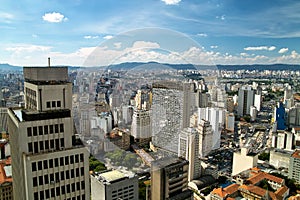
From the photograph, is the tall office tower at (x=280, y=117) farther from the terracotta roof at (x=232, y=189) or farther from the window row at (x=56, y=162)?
the window row at (x=56, y=162)

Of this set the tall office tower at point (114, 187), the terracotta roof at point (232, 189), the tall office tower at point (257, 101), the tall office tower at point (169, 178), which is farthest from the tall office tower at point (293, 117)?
the tall office tower at point (114, 187)

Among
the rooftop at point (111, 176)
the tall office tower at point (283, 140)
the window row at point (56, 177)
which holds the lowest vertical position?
the tall office tower at point (283, 140)

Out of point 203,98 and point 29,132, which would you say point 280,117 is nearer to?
point 203,98

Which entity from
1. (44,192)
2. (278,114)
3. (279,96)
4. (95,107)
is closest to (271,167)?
(278,114)

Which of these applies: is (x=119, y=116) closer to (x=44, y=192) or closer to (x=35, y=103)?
(x=35, y=103)

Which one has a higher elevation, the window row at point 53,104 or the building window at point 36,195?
the window row at point 53,104

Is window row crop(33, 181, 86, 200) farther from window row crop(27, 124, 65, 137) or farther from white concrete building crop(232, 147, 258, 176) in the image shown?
white concrete building crop(232, 147, 258, 176)
